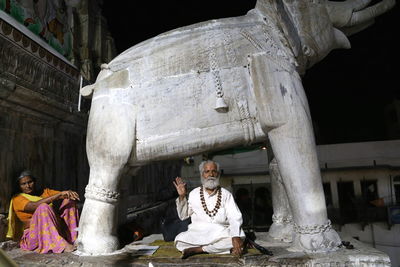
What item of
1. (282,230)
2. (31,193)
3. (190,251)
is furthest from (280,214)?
(31,193)

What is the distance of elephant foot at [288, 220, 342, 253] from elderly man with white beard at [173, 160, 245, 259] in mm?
428

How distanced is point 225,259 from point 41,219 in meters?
1.76

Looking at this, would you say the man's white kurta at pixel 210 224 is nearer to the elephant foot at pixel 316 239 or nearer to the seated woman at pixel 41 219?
the elephant foot at pixel 316 239

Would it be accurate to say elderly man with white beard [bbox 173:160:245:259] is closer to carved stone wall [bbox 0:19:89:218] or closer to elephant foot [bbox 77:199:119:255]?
elephant foot [bbox 77:199:119:255]

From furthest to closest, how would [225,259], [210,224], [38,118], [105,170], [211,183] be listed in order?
1. [38,118]
2. [211,183]
3. [210,224]
4. [105,170]
5. [225,259]

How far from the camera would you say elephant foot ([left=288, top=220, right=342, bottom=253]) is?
2385 millimetres

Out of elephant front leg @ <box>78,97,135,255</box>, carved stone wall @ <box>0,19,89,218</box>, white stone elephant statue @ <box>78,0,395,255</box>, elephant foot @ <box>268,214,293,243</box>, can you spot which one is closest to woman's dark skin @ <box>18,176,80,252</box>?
carved stone wall @ <box>0,19,89,218</box>

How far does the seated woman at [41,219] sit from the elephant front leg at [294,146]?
73.7 inches

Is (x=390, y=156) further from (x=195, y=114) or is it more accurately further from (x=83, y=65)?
(x=195, y=114)

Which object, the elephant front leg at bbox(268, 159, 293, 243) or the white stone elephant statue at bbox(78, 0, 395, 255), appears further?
the elephant front leg at bbox(268, 159, 293, 243)

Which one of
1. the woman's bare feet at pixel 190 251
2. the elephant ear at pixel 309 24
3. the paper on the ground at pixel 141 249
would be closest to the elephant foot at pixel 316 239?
the woman's bare feet at pixel 190 251

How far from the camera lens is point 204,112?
2.59m

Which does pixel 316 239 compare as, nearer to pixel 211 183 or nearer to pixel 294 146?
pixel 294 146

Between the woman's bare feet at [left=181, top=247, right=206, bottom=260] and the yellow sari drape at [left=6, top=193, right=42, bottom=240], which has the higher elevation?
the yellow sari drape at [left=6, top=193, right=42, bottom=240]
